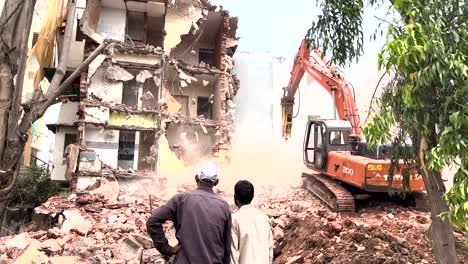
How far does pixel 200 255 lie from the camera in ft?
10.0

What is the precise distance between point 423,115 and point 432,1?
100cm

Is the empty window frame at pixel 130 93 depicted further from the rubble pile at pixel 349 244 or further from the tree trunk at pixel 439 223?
the tree trunk at pixel 439 223

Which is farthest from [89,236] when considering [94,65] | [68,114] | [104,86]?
[68,114]

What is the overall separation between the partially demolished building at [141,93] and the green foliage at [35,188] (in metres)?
0.61

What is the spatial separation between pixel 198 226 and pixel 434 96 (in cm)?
242

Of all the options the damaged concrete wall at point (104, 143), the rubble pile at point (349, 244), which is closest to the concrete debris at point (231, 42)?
the damaged concrete wall at point (104, 143)

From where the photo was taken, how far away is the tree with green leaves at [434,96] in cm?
302

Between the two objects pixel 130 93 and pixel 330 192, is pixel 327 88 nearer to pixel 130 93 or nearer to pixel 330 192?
pixel 330 192

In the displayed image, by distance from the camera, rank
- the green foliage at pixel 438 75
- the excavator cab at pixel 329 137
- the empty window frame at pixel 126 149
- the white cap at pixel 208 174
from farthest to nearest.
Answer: the empty window frame at pixel 126 149 < the excavator cab at pixel 329 137 < the white cap at pixel 208 174 < the green foliage at pixel 438 75

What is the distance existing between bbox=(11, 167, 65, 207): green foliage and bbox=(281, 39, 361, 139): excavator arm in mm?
11217

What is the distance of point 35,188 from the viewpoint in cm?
1914

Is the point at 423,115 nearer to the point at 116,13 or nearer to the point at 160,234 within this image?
the point at 160,234

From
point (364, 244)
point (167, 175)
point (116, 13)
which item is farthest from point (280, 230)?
point (116, 13)

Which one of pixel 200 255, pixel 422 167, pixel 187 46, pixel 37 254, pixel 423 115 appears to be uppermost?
pixel 187 46
